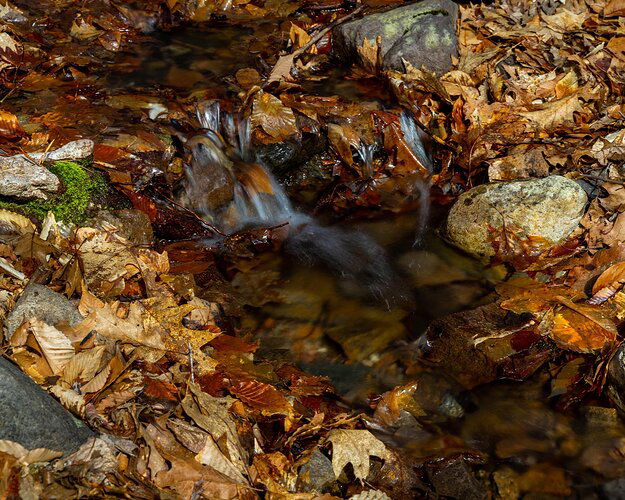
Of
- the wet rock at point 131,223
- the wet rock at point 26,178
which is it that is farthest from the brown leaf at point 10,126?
the wet rock at point 131,223

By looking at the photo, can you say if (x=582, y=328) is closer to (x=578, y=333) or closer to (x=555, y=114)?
(x=578, y=333)

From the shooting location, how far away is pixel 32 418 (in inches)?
82.7

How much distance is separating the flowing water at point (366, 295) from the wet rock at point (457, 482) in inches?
5.8

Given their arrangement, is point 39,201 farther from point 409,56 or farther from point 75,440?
point 409,56

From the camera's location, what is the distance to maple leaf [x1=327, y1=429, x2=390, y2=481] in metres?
2.61

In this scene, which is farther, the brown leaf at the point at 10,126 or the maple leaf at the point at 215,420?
the brown leaf at the point at 10,126

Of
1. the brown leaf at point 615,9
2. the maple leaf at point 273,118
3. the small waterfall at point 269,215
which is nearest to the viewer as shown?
the small waterfall at point 269,215

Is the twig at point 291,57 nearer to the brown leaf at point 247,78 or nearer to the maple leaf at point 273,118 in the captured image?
A: the brown leaf at point 247,78

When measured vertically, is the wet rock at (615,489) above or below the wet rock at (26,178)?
below

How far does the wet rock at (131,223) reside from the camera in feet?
13.1

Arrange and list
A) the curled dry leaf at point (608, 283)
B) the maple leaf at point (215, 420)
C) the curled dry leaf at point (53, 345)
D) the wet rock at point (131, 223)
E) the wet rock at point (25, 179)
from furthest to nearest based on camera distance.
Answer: the wet rock at point (131, 223) < the curled dry leaf at point (608, 283) < the wet rock at point (25, 179) < the curled dry leaf at point (53, 345) < the maple leaf at point (215, 420)

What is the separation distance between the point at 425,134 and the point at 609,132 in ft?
5.32

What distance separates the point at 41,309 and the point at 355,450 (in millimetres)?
1663

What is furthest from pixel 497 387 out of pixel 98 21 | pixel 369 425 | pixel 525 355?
pixel 98 21
